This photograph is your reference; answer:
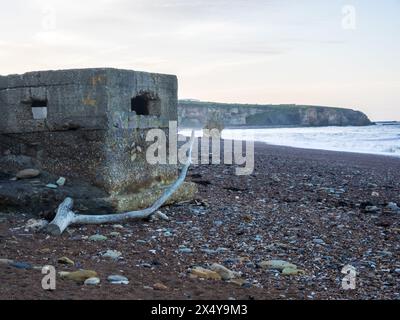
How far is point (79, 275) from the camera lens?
4.29 metres

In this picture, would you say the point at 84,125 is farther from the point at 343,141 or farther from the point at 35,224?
the point at 343,141

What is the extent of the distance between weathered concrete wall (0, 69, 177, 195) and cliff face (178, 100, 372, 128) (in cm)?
7665

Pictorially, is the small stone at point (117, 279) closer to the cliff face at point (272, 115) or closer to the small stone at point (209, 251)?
the small stone at point (209, 251)

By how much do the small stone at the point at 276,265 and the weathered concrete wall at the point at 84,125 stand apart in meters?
2.51

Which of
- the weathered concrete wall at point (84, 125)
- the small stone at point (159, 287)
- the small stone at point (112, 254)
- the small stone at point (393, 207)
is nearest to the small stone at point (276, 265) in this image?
the small stone at point (159, 287)

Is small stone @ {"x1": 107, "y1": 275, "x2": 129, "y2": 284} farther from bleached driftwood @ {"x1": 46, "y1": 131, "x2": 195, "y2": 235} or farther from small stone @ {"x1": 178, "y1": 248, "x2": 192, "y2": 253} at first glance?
bleached driftwood @ {"x1": 46, "y1": 131, "x2": 195, "y2": 235}

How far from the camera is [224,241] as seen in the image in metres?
5.98

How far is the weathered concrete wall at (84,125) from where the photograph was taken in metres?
6.64

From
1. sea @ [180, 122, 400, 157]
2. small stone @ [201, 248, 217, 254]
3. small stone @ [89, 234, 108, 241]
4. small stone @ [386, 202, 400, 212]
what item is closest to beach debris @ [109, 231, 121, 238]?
small stone @ [89, 234, 108, 241]

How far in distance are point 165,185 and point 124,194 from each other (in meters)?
0.98
